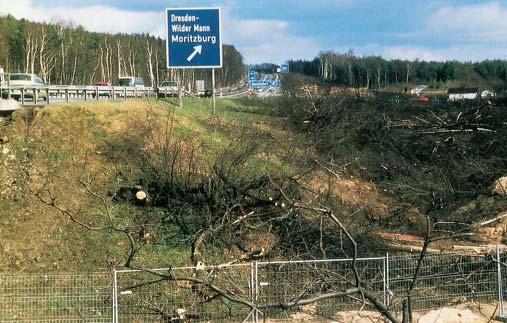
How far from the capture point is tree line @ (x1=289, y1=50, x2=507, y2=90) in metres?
66.0

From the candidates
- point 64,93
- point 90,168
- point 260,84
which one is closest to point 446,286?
point 90,168

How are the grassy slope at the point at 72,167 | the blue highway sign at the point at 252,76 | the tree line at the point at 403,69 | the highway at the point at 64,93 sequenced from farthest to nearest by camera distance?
the tree line at the point at 403,69, the blue highway sign at the point at 252,76, the highway at the point at 64,93, the grassy slope at the point at 72,167

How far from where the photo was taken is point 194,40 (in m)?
20.6

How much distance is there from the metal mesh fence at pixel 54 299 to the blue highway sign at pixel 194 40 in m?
9.88

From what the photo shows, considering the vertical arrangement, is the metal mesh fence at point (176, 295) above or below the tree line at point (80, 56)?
below

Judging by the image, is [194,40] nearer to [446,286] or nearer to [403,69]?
[446,286]

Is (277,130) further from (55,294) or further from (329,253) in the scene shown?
(55,294)

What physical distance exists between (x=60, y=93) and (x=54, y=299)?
16.8 meters

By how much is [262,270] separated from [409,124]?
46.4 ft

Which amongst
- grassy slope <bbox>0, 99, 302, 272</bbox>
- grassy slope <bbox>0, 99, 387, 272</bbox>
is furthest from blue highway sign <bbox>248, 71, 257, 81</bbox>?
grassy slope <bbox>0, 99, 387, 272</bbox>

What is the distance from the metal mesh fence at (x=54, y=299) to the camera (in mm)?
11805

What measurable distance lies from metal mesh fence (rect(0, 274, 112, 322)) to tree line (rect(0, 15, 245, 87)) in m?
57.0

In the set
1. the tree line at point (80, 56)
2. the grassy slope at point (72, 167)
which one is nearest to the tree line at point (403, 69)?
the tree line at point (80, 56)

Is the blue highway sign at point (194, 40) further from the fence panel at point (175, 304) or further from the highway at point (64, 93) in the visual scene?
the fence panel at point (175, 304)
